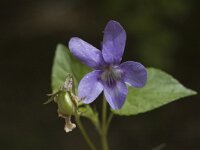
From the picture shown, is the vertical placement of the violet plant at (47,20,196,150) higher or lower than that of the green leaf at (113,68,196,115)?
higher

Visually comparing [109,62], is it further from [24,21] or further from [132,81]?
[24,21]

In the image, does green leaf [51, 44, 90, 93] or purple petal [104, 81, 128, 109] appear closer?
purple petal [104, 81, 128, 109]

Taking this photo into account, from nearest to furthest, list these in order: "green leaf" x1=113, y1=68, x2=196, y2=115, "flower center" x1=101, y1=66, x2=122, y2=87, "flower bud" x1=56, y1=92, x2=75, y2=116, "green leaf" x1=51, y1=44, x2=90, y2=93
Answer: "flower bud" x1=56, y1=92, x2=75, y2=116 → "flower center" x1=101, y1=66, x2=122, y2=87 → "green leaf" x1=113, y1=68, x2=196, y2=115 → "green leaf" x1=51, y1=44, x2=90, y2=93

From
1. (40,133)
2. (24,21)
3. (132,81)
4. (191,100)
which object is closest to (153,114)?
(191,100)

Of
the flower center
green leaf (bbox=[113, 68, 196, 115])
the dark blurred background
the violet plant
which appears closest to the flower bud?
the violet plant

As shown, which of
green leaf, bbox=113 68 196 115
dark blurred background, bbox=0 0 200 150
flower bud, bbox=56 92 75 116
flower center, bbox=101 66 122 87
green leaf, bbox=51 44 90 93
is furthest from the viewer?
dark blurred background, bbox=0 0 200 150

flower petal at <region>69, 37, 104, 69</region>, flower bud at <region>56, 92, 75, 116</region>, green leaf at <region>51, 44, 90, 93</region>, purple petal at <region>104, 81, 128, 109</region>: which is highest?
flower petal at <region>69, 37, 104, 69</region>

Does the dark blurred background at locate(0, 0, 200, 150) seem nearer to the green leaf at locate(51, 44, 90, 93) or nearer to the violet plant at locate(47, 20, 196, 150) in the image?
the green leaf at locate(51, 44, 90, 93)

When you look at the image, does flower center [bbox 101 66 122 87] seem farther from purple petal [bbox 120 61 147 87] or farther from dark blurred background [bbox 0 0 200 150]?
dark blurred background [bbox 0 0 200 150]
